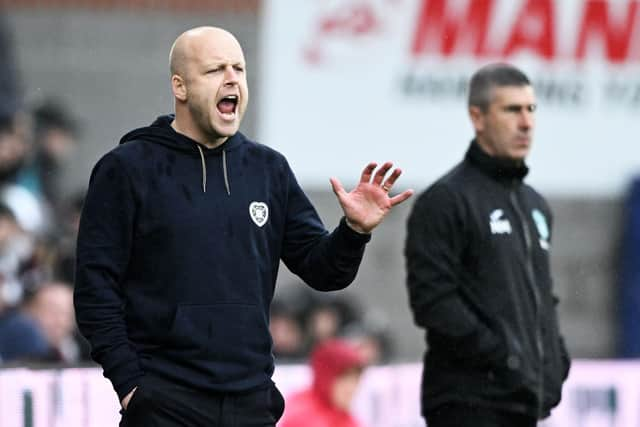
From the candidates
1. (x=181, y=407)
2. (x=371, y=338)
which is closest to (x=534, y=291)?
(x=181, y=407)

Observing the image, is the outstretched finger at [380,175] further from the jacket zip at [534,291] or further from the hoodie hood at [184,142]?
the jacket zip at [534,291]

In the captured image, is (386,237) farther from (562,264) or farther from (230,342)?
(230,342)

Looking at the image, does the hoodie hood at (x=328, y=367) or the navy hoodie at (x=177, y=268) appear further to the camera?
the hoodie hood at (x=328, y=367)

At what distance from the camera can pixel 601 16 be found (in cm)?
1466

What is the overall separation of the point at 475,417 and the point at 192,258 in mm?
1847

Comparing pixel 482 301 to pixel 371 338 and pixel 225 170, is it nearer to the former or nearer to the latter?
pixel 225 170

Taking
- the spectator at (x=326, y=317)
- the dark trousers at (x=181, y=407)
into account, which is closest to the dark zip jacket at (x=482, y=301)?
the dark trousers at (x=181, y=407)

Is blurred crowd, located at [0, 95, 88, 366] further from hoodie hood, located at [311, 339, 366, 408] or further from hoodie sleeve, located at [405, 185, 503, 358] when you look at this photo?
hoodie sleeve, located at [405, 185, 503, 358]

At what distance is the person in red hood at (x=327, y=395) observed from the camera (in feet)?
29.9

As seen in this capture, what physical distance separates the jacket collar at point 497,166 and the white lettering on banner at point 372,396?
201 centimetres

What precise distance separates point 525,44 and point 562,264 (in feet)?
6.52

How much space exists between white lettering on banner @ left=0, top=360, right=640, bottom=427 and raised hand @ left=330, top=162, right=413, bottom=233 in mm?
2539

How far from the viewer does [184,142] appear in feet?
19.0

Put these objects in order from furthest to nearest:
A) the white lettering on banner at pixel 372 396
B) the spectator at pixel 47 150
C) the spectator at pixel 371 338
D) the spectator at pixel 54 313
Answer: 1. the spectator at pixel 47 150
2. the spectator at pixel 371 338
3. the spectator at pixel 54 313
4. the white lettering on banner at pixel 372 396
